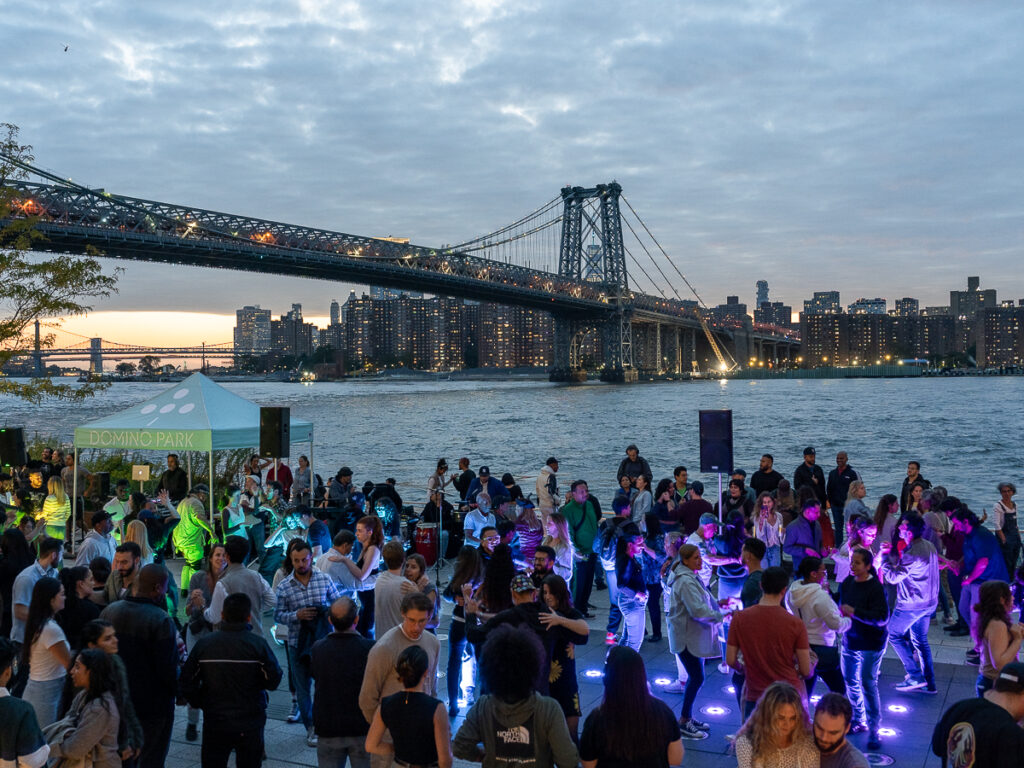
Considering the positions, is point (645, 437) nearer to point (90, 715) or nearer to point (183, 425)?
point (183, 425)

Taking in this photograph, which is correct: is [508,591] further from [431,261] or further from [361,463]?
[431,261]

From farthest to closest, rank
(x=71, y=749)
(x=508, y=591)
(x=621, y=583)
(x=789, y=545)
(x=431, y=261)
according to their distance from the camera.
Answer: (x=431, y=261)
(x=789, y=545)
(x=621, y=583)
(x=508, y=591)
(x=71, y=749)

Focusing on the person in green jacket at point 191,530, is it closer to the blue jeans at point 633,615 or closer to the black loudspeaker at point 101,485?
the blue jeans at point 633,615

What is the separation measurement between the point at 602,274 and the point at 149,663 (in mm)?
117404

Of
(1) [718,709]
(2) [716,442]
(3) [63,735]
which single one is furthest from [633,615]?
(2) [716,442]

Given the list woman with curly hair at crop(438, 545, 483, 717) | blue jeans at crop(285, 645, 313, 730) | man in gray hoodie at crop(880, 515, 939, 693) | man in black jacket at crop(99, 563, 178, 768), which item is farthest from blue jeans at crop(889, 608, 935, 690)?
man in black jacket at crop(99, 563, 178, 768)

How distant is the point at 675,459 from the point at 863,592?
101 feet

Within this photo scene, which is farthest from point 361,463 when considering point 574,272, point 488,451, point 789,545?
point 574,272

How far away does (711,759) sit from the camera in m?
5.77

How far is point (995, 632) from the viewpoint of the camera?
4.97 metres

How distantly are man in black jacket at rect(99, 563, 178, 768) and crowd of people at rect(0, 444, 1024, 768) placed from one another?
11 millimetres

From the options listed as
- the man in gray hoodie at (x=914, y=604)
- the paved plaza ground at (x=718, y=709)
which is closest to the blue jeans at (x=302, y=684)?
the paved plaza ground at (x=718, y=709)

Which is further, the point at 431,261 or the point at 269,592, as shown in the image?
the point at 431,261

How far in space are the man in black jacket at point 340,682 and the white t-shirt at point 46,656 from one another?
144cm
